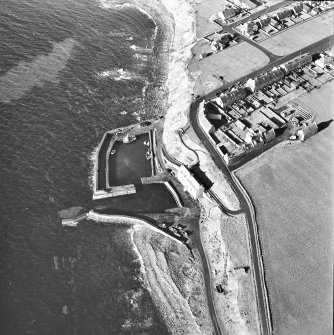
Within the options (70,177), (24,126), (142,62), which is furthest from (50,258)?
(142,62)

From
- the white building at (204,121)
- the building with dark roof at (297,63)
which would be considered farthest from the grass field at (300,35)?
the white building at (204,121)

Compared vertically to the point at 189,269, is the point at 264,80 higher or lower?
higher

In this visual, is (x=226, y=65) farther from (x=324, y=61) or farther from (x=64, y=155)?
(x=64, y=155)

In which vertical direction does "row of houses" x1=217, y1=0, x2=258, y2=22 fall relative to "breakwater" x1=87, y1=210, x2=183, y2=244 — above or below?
above

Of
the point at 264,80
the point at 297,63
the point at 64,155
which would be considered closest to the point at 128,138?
the point at 64,155

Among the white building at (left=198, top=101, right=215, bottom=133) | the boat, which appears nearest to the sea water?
the boat

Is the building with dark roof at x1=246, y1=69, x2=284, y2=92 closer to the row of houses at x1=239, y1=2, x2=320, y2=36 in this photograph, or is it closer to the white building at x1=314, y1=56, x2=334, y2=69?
the white building at x1=314, y1=56, x2=334, y2=69

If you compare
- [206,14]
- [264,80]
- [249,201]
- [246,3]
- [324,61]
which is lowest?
[249,201]
